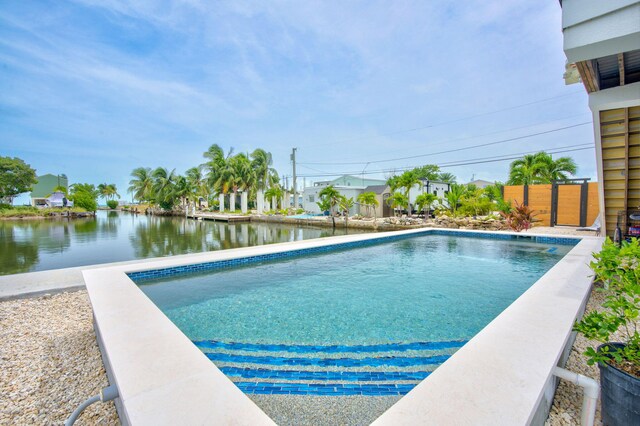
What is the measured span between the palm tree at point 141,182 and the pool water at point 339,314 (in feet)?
157

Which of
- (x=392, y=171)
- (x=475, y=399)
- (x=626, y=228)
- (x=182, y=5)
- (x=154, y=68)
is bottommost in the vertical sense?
(x=475, y=399)

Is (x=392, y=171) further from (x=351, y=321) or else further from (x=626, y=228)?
(x=351, y=321)

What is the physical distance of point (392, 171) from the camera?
40812mm

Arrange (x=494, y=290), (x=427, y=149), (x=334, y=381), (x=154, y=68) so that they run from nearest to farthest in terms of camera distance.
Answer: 1. (x=334, y=381)
2. (x=494, y=290)
3. (x=154, y=68)
4. (x=427, y=149)

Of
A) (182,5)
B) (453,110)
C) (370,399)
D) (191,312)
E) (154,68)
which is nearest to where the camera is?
(370,399)

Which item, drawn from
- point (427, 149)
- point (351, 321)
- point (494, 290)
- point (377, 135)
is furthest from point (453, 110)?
point (351, 321)

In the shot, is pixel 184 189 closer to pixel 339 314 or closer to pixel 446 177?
pixel 339 314

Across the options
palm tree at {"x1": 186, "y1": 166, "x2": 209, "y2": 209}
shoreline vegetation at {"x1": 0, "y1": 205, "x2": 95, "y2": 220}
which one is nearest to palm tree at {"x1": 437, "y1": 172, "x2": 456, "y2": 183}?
palm tree at {"x1": 186, "y1": 166, "x2": 209, "y2": 209}

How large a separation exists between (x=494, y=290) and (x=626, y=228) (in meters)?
5.12

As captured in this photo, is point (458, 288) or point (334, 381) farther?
point (458, 288)

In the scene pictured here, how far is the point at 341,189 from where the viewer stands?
92.6ft

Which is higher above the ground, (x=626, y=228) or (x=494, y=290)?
(x=626, y=228)

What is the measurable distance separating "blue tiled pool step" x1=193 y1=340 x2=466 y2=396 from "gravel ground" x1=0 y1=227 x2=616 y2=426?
16 cm

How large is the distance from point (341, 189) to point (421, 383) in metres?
26.7
